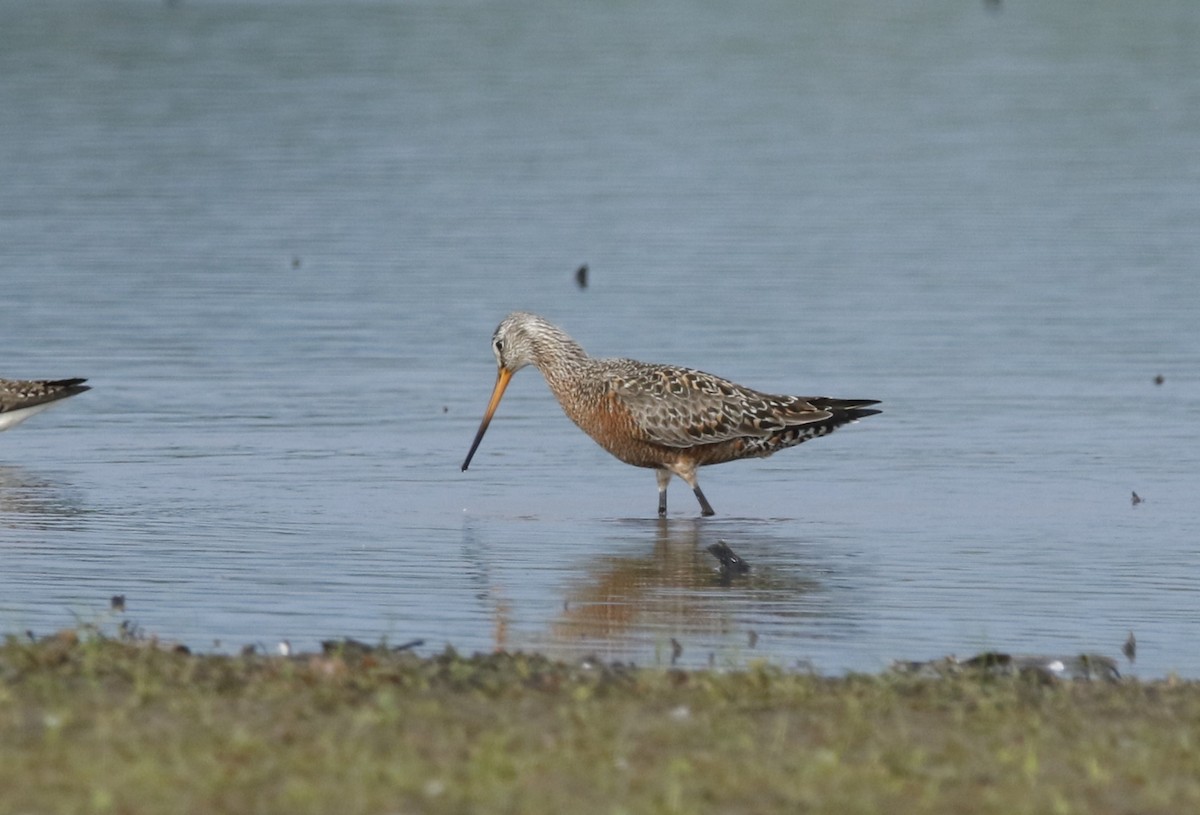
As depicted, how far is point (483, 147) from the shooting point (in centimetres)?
3534

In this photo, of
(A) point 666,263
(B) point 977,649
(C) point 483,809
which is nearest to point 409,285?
(A) point 666,263

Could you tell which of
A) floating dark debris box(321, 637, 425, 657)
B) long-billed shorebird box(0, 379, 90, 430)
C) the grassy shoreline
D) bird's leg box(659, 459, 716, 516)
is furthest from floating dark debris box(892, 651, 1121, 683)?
long-billed shorebird box(0, 379, 90, 430)

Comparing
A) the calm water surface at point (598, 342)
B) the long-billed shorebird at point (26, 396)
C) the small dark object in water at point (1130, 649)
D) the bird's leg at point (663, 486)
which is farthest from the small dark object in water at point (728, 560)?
the long-billed shorebird at point (26, 396)

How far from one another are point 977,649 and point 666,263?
15181 millimetres

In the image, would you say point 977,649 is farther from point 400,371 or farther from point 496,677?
point 400,371

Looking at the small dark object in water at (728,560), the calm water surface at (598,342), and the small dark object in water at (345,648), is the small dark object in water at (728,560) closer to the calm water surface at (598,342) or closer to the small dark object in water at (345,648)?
the calm water surface at (598,342)

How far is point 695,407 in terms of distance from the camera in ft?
45.0

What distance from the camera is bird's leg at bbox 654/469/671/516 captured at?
1395cm

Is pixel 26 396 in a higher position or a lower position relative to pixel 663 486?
higher

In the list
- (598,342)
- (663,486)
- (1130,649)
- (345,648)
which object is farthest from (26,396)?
(1130,649)

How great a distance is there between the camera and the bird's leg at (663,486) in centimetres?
1395

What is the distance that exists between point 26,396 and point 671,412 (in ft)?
17.0

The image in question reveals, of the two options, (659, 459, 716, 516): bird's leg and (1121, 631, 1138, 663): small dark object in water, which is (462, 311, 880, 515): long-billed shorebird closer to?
(659, 459, 716, 516): bird's leg

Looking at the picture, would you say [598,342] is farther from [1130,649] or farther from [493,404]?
[1130,649]
